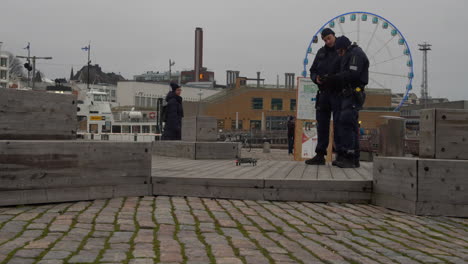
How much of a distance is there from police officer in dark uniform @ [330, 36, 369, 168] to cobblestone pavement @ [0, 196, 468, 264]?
2226 mm

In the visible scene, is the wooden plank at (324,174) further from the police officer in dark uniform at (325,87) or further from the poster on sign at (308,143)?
the poster on sign at (308,143)

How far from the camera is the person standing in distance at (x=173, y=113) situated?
15.5m

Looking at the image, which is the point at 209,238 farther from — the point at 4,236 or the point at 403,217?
the point at 403,217

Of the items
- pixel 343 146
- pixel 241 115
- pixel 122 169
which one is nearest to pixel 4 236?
pixel 122 169

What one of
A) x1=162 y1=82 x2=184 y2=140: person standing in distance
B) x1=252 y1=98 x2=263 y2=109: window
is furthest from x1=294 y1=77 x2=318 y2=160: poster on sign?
x1=252 y1=98 x2=263 y2=109: window

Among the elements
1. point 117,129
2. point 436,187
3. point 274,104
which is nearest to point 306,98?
point 436,187

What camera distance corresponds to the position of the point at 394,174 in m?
5.95

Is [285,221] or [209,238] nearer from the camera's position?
[209,238]

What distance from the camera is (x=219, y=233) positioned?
4.30 meters

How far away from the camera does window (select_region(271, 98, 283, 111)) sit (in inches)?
3019

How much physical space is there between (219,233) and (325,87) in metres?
4.60

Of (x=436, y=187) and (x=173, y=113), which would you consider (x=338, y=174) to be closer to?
(x=436, y=187)

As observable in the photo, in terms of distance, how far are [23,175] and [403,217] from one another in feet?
12.6

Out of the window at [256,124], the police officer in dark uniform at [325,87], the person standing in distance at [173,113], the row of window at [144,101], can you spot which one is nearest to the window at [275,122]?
the window at [256,124]
